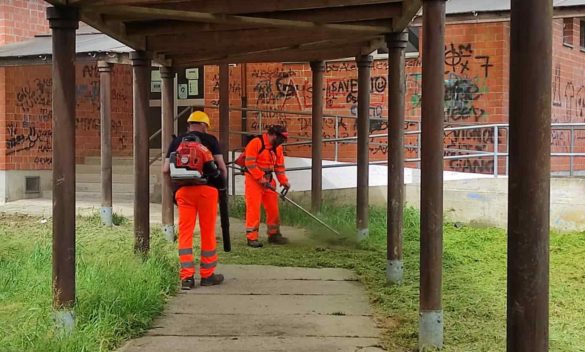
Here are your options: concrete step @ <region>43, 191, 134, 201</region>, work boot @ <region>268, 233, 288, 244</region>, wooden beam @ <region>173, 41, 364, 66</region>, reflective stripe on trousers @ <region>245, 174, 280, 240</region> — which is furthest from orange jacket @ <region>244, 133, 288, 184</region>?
concrete step @ <region>43, 191, 134, 201</region>

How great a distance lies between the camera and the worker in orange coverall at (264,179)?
412 inches

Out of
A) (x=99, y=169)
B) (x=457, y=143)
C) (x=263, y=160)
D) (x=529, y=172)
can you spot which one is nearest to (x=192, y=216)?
(x=263, y=160)

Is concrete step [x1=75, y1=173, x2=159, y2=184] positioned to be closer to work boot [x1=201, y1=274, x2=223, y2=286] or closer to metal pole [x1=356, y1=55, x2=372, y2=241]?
metal pole [x1=356, y1=55, x2=372, y2=241]

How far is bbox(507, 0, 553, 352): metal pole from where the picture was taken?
3055mm

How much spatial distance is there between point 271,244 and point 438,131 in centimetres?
554

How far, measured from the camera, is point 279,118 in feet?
54.4

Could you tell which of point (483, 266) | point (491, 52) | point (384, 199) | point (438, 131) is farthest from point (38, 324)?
point (491, 52)

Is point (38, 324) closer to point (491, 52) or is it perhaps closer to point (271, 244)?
point (271, 244)

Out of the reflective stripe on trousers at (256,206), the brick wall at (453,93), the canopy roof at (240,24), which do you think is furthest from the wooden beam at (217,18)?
the brick wall at (453,93)

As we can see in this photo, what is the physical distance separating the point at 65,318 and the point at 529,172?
152 inches

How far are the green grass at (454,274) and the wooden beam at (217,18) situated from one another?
2.70 meters

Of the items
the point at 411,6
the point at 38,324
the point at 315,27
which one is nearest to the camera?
the point at 38,324

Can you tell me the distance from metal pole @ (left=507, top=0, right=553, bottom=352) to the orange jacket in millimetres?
7471

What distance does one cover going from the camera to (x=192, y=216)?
7.61 meters
